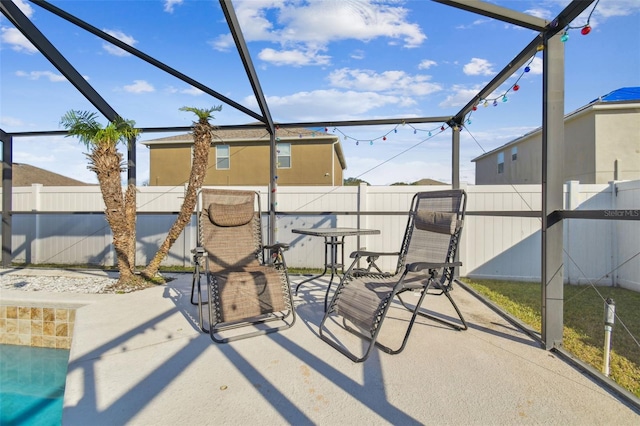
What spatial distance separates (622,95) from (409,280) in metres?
8.00

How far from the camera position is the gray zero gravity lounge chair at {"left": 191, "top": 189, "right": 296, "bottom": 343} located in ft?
9.09

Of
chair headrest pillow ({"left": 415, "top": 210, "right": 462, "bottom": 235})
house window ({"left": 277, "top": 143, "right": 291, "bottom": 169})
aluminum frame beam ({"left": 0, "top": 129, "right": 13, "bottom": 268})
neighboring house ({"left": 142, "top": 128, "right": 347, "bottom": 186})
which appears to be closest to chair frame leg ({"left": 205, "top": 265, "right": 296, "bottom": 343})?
chair headrest pillow ({"left": 415, "top": 210, "right": 462, "bottom": 235})

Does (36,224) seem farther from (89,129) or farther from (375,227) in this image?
(375,227)

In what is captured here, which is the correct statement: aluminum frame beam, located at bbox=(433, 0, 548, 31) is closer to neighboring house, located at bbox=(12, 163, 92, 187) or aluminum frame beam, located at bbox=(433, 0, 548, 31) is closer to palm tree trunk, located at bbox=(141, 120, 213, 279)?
palm tree trunk, located at bbox=(141, 120, 213, 279)

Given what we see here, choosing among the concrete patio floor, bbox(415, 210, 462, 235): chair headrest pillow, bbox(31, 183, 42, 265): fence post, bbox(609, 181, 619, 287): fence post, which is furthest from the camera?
bbox(31, 183, 42, 265): fence post

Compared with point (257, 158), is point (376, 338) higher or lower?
lower

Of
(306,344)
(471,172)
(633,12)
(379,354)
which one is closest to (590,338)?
(379,354)

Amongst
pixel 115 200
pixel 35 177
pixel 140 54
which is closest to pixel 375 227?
pixel 115 200

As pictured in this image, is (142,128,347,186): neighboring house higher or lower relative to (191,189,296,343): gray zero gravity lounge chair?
higher

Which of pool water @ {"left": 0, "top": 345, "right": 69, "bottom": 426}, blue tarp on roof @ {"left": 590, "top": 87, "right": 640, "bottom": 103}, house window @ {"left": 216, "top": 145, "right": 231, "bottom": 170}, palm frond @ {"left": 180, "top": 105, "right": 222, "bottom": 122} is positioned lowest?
pool water @ {"left": 0, "top": 345, "right": 69, "bottom": 426}

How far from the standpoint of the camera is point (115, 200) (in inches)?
173

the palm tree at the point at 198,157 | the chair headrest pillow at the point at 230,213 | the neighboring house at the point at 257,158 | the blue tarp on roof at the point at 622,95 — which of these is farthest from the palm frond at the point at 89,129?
the blue tarp on roof at the point at 622,95

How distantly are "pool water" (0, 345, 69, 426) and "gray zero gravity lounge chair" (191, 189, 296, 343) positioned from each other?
4.11 ft

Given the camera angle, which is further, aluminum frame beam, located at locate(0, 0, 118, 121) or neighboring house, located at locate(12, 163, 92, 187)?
neighboring house, located at locate(12, 163, 92, 187)
